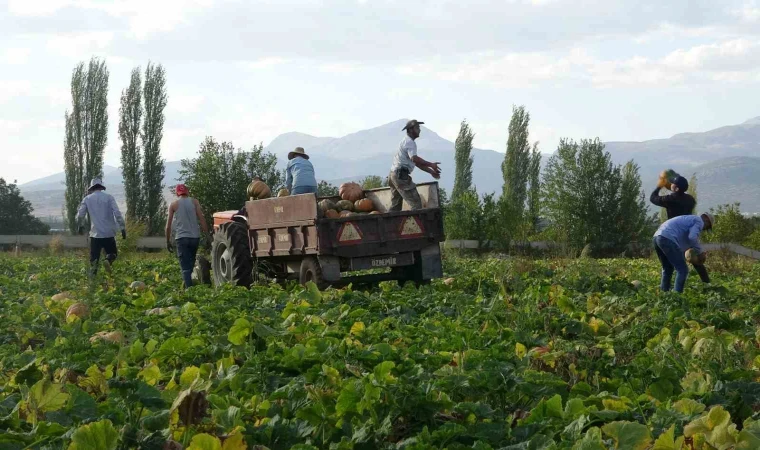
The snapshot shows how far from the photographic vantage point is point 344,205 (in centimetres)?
1457

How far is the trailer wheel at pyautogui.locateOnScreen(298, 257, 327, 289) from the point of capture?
43.6ft

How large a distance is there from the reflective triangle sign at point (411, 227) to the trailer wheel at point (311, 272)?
125cm

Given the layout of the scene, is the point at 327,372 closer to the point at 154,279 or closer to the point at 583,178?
the point at 154,279

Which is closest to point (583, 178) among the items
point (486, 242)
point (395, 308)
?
point (486, 242)

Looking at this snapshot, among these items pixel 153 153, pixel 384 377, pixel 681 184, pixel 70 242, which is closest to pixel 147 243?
pixel 70 242

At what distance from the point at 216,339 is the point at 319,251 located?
684 centimetres

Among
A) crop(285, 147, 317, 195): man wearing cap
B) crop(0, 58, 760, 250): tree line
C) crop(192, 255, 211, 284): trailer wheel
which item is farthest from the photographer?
crop(0, 58, 760, 250): tree line

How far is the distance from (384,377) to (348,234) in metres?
9.23

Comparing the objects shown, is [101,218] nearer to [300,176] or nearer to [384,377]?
[300,176]

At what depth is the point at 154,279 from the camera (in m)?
17.4

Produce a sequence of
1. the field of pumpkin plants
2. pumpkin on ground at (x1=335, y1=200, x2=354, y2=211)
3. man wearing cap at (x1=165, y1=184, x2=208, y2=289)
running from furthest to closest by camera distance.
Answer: man wearing cap at (x1=165, y1=184, x2=208, y2=289), pumpkin on ground at (x1=335, y1=200, x2=354, y2=211), the field of pumpkin plants

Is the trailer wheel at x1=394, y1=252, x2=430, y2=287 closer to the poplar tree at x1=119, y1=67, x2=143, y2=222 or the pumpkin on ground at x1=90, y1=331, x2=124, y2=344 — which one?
the pumpkin on ground at x1=90, y1=331, x2=124, y2=344

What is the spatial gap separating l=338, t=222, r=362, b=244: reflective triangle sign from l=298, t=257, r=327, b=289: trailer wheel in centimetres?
49

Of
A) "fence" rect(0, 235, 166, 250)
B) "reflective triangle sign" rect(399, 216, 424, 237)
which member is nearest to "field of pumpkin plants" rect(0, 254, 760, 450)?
→ "reflective triangle sign" rect(399, 216, 424, 237)
